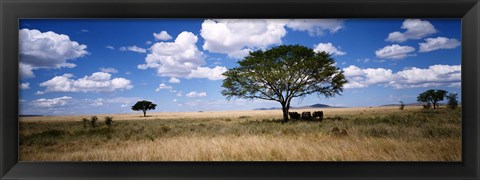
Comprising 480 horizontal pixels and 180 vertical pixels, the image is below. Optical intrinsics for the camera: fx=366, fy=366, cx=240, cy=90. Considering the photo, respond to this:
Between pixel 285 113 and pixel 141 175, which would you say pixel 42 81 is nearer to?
pixel 141 175

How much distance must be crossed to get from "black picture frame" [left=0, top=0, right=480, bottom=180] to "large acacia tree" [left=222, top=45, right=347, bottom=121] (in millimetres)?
845

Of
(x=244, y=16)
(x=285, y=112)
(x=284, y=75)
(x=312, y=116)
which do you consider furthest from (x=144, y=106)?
(x=284, y=75)

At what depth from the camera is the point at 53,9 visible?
128 inches

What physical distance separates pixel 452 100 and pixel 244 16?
85.4 inches

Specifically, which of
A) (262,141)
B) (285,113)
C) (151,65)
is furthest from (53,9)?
(285,113)

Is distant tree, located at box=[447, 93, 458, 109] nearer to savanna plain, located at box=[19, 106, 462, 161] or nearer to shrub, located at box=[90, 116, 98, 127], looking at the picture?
savanna plain, located at box=[19, 106, 462, 161]

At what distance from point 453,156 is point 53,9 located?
388cm

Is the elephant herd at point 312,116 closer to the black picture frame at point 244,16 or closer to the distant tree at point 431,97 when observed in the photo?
the black picture frame at point 244,16

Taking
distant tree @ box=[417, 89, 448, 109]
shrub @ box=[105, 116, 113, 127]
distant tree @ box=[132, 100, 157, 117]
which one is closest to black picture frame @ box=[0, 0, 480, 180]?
distant tree @ box=[417, 89, 448, 109]

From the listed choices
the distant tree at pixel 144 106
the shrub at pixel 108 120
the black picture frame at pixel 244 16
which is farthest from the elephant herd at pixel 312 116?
the shrub at pixel 108 120

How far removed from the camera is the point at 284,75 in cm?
587

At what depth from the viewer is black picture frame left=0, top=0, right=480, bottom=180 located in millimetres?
3238

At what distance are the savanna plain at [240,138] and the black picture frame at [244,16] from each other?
0.39 ft

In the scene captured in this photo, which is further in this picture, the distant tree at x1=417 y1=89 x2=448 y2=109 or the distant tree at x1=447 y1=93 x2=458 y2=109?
the distant tree at x1=417 y1=89 x2=448 y2=109
